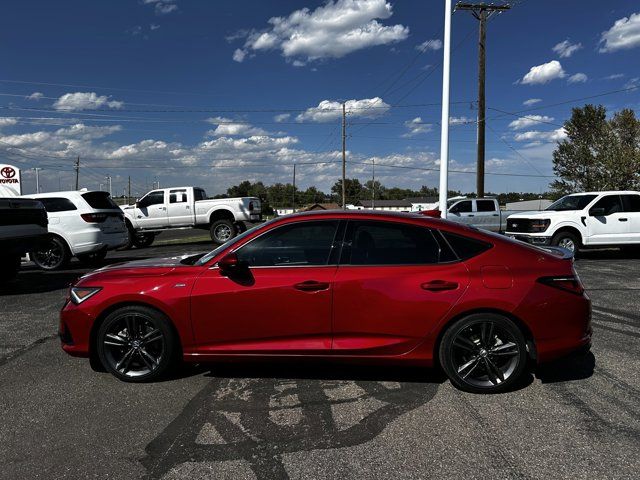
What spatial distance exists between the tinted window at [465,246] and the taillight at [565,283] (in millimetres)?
497

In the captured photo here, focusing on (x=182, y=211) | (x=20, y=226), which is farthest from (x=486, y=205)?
(x=20, y=226)

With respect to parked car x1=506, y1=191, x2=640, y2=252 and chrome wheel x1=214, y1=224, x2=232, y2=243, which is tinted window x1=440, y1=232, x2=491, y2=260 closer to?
parked car x1=506, y1=191, x2=640, y2=252

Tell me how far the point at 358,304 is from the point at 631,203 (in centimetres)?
1158

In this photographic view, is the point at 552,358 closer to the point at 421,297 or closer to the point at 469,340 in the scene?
the point at 469,340

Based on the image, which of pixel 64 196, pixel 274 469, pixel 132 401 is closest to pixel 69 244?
pixel 64 196

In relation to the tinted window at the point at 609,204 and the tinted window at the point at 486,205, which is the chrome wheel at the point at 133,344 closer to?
the tinted window at the point at 609,204

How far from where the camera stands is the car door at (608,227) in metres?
12.0

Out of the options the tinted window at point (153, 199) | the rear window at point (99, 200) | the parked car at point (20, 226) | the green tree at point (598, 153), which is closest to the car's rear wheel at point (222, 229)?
the tinted window at point (153, 199)

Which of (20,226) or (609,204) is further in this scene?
(609,204)

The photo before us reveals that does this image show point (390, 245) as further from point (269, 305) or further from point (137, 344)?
point (137, 344)

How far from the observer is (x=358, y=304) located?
3.68 meters

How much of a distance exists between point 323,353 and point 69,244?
934 centimetres

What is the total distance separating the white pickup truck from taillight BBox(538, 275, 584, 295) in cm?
1434

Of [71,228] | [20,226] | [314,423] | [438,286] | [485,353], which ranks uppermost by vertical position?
[20,226]
